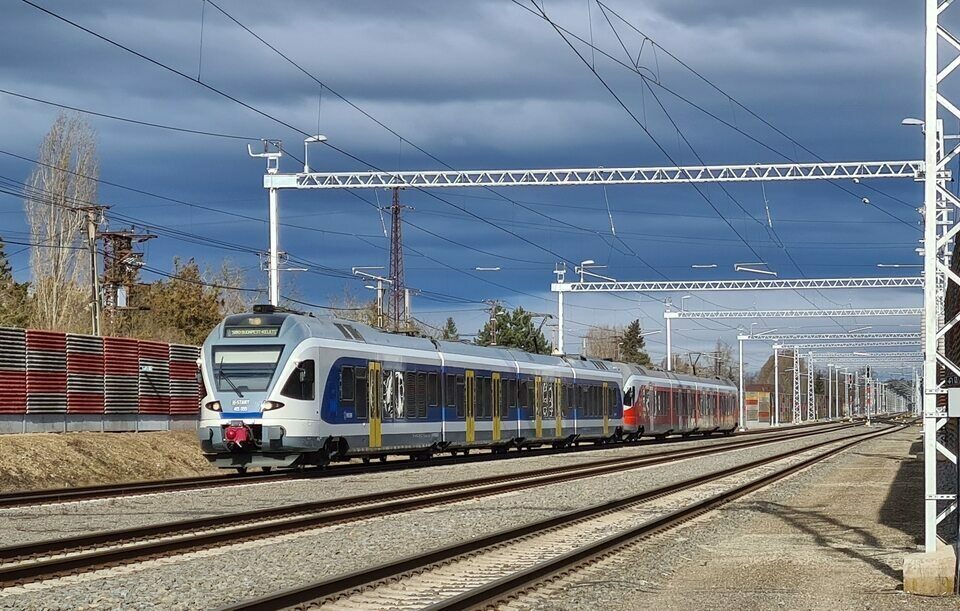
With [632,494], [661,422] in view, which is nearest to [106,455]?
[632,494]

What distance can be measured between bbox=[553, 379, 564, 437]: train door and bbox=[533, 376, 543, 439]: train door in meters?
1.65

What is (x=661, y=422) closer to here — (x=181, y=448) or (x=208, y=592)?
(x=181, y=448)

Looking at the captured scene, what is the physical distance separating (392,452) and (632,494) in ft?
31.2

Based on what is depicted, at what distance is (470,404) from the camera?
37.6 m

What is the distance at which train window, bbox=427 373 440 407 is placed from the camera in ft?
112

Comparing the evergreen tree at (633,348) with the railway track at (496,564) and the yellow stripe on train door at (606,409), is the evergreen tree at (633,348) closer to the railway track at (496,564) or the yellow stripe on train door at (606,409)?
the yellow stripe on train door at (606,409)

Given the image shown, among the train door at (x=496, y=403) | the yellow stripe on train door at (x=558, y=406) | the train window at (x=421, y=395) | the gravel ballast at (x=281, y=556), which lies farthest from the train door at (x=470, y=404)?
the gravel ballast at (x=281, y=556)

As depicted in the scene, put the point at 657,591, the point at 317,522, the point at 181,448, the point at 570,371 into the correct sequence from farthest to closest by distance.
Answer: the point at 570,371, the point at 181,448, the point at 317,522, the point at 657,591

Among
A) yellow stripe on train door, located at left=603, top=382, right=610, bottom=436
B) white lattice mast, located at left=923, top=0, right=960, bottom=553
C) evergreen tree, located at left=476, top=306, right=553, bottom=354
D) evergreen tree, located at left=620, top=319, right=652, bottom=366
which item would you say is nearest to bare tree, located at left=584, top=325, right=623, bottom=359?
evergreen tree, located at left=620, top=319, right=652, bottom=366

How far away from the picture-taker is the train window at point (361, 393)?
29.6 meters

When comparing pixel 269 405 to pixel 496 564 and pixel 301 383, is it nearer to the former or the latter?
pixel 301 383

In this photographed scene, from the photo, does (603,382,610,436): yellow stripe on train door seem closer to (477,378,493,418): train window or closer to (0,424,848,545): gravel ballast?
(477,378,493,418): train window

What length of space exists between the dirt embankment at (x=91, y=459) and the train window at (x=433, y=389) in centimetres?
617

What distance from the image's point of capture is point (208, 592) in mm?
11773
